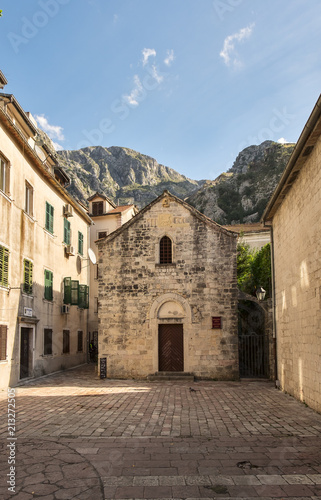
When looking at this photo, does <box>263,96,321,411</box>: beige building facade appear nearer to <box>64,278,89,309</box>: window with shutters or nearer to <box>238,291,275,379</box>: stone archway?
<box>238,291,275,379</box>: stone archway

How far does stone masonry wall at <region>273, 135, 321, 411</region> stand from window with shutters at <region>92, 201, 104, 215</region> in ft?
67.7

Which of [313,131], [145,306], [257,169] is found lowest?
[145,306]

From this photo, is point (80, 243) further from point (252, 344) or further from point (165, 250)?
point (252, 344)

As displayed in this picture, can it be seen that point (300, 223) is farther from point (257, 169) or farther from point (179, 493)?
point (257, 169)

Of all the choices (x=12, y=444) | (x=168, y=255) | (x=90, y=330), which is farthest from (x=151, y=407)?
(x=90, y=330)

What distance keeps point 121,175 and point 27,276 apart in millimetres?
104993

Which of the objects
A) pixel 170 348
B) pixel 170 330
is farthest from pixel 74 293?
pixel 170 348

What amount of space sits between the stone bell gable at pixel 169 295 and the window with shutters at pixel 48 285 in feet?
9.18

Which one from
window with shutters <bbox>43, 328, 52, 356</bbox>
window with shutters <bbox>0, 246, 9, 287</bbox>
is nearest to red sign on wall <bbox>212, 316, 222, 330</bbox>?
window with shutters <bbox>43, 328, 52, 356</bbox>

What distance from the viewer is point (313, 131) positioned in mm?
9320

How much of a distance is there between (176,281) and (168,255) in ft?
4.16

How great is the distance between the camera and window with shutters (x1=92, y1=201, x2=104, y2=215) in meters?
33.5

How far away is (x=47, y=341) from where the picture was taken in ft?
62.2

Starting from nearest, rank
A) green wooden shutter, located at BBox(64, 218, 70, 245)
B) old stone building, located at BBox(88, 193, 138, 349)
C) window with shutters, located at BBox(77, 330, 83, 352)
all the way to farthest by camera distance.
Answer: green wooden shutter, located at BBox(64, 218, 70, 245)
window with shutters, located at BBox(77, 330, 83, 352)
old stone building, located at BBox(88, 193, 138, 349)
